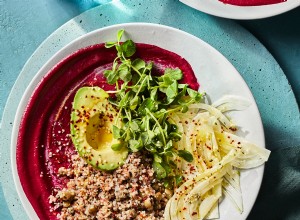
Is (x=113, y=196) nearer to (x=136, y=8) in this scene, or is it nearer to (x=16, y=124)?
(x=16, y=124)

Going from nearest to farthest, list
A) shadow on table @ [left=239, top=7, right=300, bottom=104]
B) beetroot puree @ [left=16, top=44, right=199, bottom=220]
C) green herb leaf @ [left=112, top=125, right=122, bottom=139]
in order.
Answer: green herb leaf @ [left=112, top=125, right=122, bottom=139] < beetroot puree @ [left=16, top=44, right=199, bottom=220] < shadow on table @ [left=239, top=7, right=300, bottom=104]

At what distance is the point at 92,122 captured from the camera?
1973 millimetres

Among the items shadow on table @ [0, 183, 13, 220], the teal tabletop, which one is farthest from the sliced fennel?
shadow on table @ [0, 183, 13, 220]

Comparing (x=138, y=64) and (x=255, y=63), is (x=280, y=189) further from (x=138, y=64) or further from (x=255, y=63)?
(x=138, y=64)

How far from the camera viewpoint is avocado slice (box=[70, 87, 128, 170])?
6.35ft

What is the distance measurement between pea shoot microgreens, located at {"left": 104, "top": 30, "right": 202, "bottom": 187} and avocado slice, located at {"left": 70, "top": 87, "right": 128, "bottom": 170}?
0.03 metres

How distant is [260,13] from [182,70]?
32cm

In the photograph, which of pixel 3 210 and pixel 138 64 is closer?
pixel 138 64

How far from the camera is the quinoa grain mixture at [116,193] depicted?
1.92 metres

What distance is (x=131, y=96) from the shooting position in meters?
1.96

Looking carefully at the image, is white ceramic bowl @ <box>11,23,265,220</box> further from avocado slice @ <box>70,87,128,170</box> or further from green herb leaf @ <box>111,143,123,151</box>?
green herb leaf @ <box>111,143,123,151</box>

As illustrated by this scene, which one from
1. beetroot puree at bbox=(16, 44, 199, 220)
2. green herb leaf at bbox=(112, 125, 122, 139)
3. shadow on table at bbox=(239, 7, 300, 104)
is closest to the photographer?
green herb leaf at bbox=(112, 125, 122, 139)

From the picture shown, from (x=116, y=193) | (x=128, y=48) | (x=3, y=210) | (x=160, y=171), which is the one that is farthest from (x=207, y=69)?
(x=3, y=210)

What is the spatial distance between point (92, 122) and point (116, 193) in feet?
0.81
